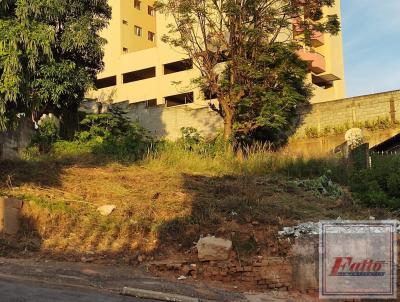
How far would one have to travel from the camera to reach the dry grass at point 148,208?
9.84 meters

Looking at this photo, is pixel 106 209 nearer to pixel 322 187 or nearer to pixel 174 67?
pixel 322 187

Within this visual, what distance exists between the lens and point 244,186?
12.4 m

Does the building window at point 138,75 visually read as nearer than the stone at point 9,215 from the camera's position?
No

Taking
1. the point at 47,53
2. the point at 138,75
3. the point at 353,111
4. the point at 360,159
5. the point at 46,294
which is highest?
the point at 138,75

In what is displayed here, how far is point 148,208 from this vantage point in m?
11.1

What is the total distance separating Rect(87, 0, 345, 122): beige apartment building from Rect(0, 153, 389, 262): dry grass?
1905 centimetres

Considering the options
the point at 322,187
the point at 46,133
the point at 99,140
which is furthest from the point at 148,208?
the point at 46,133

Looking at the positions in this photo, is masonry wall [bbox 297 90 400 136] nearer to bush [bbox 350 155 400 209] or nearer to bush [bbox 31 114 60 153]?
bush [bbox 350 155 400 209]

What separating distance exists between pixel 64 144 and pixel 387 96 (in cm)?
1303

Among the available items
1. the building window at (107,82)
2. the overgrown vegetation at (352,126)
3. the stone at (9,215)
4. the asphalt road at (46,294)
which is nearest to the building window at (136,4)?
the building window at (107,82)

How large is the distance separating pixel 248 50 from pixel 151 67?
56.9 feet

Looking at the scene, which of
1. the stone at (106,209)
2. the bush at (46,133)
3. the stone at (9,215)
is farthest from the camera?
the bush at (46,133)

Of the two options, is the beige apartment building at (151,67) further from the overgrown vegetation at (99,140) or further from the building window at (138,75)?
the overgrown vegetation at (99,140)

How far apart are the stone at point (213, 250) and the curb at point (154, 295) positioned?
156 cm
